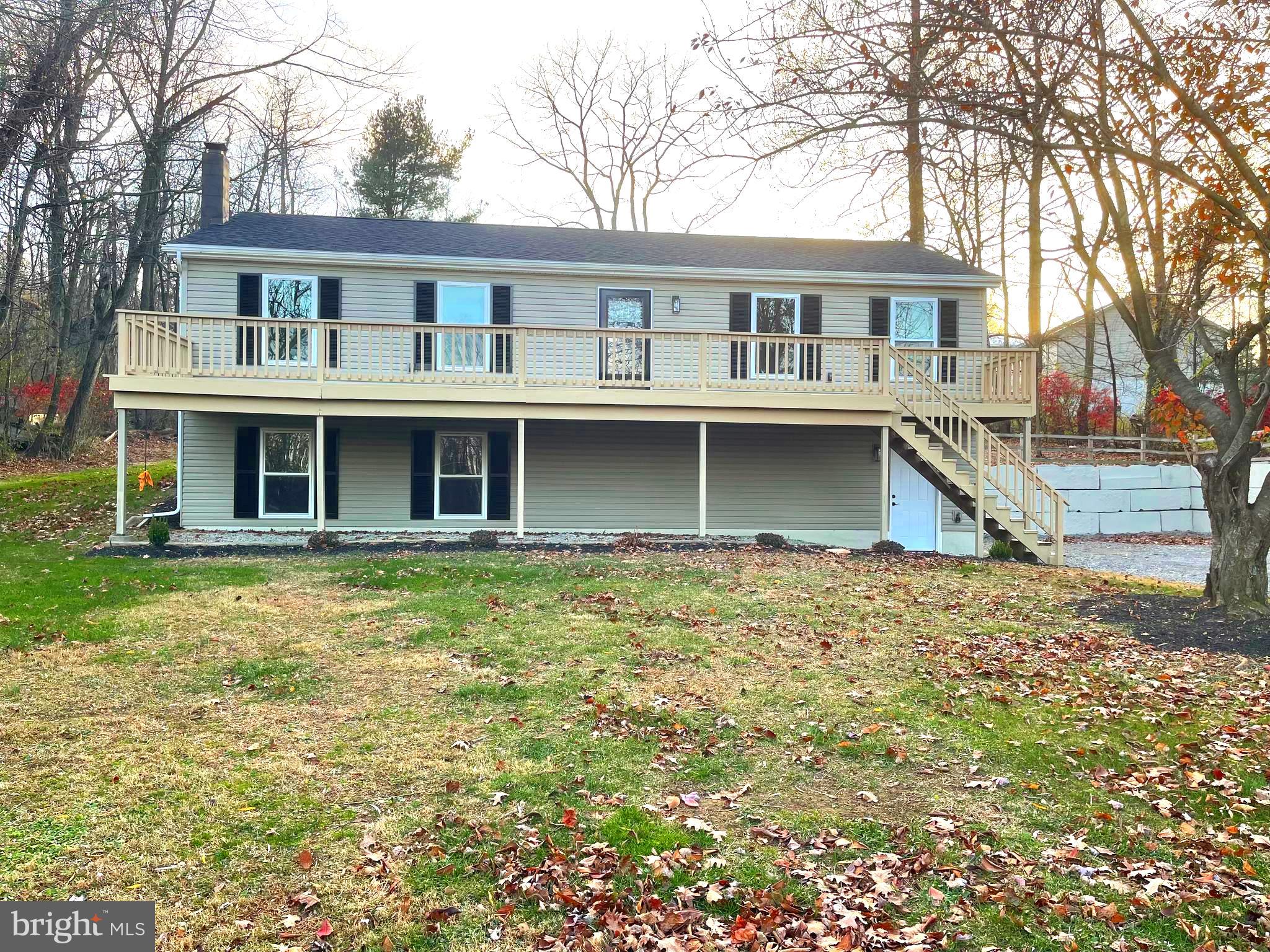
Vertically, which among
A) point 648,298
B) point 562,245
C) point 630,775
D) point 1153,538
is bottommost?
point 630,775

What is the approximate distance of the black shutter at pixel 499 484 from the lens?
1706 centimetres

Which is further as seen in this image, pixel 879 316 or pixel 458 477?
pixel 879 316

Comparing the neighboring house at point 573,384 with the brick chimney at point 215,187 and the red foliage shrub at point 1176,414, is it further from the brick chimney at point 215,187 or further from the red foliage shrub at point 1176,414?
the red foliage shrub at point 1176,414

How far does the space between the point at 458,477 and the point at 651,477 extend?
380 centimetres

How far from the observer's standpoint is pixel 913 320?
58.9 ft

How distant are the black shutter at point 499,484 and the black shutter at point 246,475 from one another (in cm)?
421

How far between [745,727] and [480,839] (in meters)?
2.24

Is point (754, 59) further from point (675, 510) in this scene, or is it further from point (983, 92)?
point (675, 510)

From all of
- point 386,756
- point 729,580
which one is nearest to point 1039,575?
point 729,580

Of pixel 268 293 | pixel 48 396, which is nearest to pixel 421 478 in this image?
pixel 268 293

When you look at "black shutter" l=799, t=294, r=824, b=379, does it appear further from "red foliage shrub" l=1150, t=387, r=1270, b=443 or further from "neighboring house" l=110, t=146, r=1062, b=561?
"red foliage shrub" l=1150, t=387, r=1270, b=443

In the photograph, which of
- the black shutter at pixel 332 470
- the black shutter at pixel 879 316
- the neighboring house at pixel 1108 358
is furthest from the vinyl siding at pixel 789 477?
the neighboring house at pixel 1108 358

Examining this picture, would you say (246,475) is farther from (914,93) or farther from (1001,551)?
(914,93)

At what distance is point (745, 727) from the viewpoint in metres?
6.03
